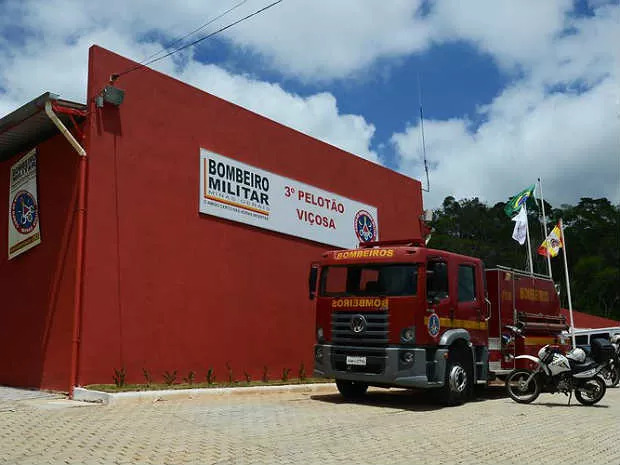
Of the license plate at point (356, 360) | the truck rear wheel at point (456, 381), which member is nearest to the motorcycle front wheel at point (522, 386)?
the truck rear wheel at point (456, 381)

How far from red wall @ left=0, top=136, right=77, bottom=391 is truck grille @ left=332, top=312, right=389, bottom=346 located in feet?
15.6

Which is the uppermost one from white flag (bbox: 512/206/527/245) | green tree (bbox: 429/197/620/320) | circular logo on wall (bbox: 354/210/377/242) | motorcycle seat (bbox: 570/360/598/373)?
green tree (bbox: 429/197/620/320)

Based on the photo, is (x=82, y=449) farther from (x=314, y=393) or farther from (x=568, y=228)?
(x=568, y=228)

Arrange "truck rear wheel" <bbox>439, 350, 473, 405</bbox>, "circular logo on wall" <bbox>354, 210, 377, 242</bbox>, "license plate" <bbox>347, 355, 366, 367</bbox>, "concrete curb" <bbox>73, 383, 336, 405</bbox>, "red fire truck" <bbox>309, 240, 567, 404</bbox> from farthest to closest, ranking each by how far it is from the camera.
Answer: "circular logo on wall" <bbox>354, 210, 377, 242</bbox>
"truck rear wheel" <bbox>439, 350, 473, 405</bbox>
"license plate" <bbox>347, 355, 366, 367</bbox>
"red fire truck" <bbox>309, 240, 567, 404</bbox>
"concrete curb" <bbox>73, 383, 336, 405</bbox>

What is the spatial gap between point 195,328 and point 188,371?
864 mm

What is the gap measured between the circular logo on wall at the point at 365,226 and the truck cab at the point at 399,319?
20.8 ft

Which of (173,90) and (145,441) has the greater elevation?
(173,90)

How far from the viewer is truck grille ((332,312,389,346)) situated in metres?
10.5

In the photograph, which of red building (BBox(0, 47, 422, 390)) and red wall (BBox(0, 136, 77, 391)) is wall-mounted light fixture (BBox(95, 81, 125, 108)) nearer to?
red building (BBox(0, 47, 422, 390))

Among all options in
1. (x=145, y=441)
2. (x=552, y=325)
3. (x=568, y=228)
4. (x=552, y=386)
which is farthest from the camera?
(x=568, y=228)

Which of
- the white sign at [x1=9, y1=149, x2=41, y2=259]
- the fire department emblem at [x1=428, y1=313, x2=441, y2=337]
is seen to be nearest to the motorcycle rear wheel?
the fire department emblem at [x1=428, y1=313, x2=441, y2=337]

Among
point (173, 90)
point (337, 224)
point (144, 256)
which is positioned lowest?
point (144, 256)

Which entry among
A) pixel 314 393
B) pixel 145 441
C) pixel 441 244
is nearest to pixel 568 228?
pixel 441 244

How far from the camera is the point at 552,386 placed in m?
11.4
